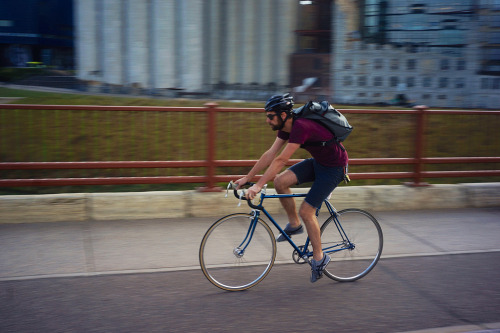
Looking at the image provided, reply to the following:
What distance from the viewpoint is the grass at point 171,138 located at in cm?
666

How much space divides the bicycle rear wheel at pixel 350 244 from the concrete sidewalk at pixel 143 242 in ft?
1.26

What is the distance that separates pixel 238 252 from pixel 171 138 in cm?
293

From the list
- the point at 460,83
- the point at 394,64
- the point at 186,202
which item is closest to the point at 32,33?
the point at 394,64

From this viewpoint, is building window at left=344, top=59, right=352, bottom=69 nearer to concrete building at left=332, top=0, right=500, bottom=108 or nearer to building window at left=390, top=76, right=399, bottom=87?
concrete building at left=332, top=0, right=500, bottom=108

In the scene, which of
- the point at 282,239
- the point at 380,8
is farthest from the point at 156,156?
the point at 380,8

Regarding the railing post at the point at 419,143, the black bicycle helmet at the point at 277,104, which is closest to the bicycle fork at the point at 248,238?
the black bicycle helmet at the point at 277,104

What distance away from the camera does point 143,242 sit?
5980 mm

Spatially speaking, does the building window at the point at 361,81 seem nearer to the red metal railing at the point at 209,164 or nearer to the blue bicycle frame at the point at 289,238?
the red metal railing at the point at 209,164

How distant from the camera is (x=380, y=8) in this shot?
22969mm

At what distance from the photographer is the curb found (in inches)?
257

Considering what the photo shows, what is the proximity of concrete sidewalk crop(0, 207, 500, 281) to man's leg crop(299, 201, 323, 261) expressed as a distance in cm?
43

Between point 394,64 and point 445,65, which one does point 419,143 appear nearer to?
point 394,64

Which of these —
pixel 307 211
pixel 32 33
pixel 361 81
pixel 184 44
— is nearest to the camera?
pixel 307 211

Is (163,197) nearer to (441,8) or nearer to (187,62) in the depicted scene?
(187,62)
